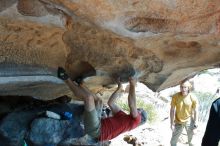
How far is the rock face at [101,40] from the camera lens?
429cm

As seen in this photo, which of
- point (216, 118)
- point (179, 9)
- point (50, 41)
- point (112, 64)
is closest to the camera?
point (216, 118)

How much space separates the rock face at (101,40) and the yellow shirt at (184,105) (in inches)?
22.8

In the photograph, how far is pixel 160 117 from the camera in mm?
12336

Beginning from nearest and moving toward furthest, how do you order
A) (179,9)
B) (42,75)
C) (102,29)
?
(179,9) < (102,29) < (42,75)

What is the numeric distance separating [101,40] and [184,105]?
2.53m

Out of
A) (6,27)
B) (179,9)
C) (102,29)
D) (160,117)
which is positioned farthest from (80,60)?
(160,117)

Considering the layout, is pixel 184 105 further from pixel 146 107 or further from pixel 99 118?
pixel 146 107

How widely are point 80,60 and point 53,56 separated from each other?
421 millimetres

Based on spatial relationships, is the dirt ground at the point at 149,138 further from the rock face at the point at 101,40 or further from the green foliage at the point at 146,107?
the rock face at the point at 101,40

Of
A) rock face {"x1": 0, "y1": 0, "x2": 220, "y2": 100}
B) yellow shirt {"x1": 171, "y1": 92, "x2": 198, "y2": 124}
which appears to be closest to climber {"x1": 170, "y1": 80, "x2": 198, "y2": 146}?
yellow shirt {"x1": 171, "y1": 92, "x2": 198, "y2": 124}

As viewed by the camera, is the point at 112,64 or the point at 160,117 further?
the point at 160,117

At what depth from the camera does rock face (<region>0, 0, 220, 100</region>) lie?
14.1ft

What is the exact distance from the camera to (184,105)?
285 inches

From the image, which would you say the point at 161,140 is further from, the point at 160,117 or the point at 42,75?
the point at 42,75
